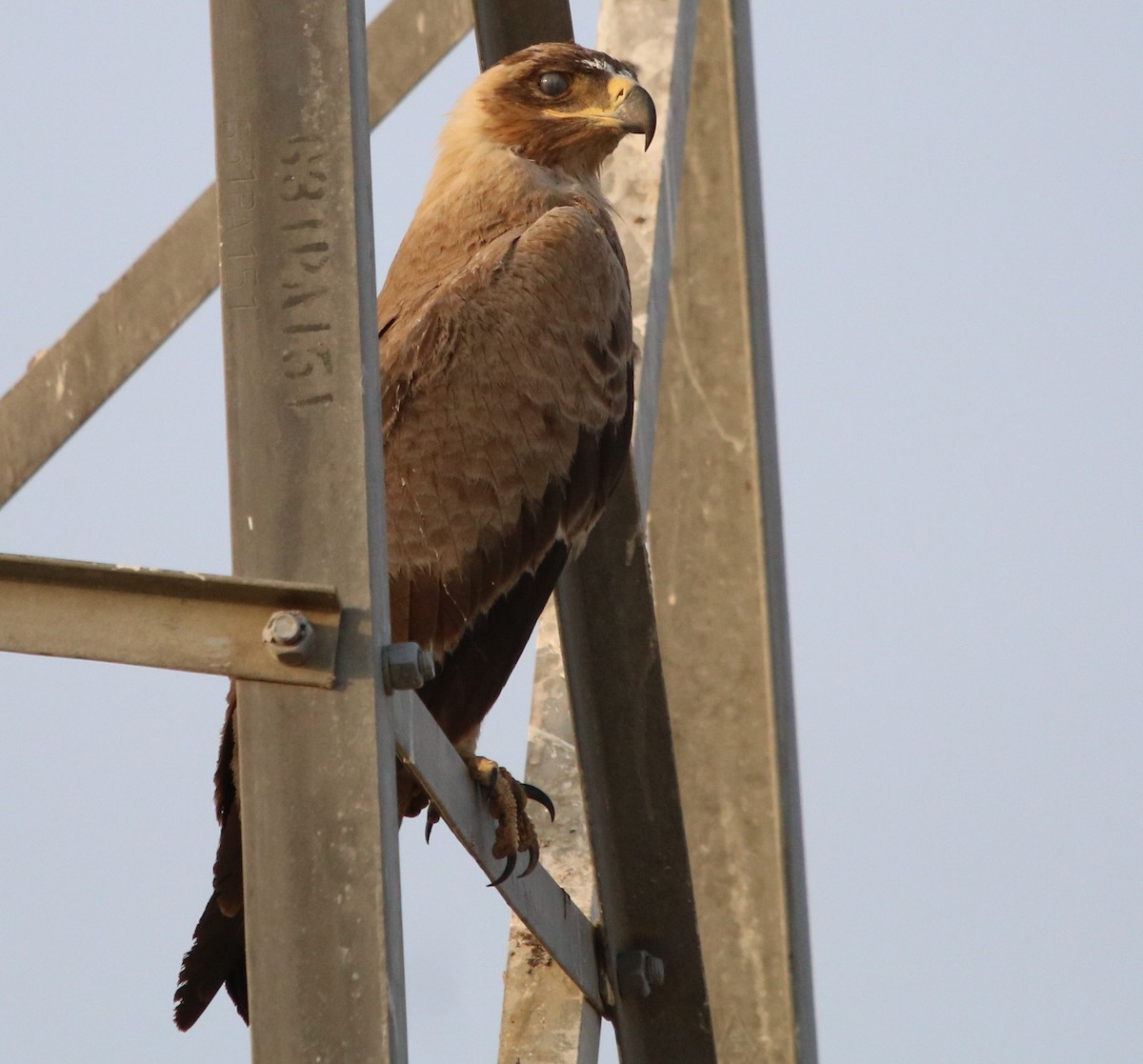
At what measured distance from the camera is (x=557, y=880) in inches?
135

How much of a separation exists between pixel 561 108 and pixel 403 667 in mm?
2614

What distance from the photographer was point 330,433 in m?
1.86

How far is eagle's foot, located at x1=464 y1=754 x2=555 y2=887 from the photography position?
9.18 ft

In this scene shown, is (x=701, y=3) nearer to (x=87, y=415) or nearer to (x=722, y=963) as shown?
(x=87, y=415)

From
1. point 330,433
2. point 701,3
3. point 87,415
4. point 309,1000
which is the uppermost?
→ point 701,3

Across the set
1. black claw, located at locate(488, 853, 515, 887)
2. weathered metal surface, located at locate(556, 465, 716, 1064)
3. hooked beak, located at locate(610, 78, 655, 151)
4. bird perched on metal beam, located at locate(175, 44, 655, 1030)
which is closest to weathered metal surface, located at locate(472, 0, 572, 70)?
bird perched on metal beam, located at locate(175, 44, 655, 1030)

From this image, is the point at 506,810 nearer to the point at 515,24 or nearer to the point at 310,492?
the point at 310,492

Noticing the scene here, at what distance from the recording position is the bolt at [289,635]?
176 centimetres

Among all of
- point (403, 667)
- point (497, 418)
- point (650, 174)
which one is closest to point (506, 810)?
point (497, 418)

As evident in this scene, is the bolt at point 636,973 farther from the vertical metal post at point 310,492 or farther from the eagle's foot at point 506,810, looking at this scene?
the vertical metal post at point 310,492

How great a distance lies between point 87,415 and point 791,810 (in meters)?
1.73

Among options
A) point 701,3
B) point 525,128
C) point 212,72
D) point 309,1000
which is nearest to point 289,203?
point 212,72

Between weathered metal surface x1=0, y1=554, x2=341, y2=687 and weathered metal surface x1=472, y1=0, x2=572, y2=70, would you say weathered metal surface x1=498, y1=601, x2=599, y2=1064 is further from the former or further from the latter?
weathered metal surface x1=0, y1=554, x2=341, y2=687

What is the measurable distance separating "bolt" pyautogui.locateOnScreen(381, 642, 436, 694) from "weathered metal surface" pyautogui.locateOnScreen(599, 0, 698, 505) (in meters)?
1.79
